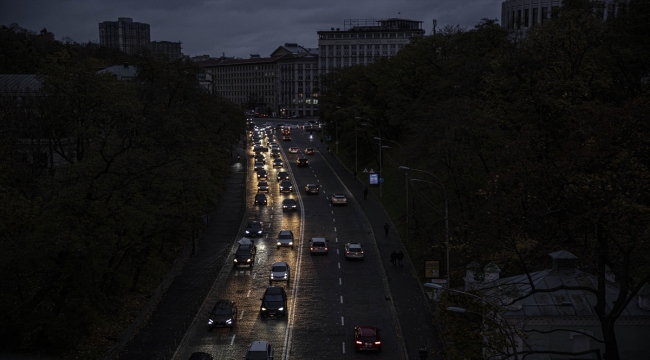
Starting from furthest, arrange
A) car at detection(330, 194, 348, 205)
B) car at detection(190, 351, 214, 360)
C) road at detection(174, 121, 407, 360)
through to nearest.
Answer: car at detection(330, 194, 348, 205) < road at detection(174, 121, 407, 360) < car at detection(190, 351, 214, 360)

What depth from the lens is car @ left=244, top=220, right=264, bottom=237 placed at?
2132 inches

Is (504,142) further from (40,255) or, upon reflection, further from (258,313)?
(40,255)

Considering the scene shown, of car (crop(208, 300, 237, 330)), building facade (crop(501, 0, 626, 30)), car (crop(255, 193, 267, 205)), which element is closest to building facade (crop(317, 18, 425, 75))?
building facade (crop(501, 0, 626, 30))

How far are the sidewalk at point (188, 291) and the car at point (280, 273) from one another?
3.75 meters

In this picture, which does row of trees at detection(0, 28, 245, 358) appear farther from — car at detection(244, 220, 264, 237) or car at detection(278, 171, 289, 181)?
car at detection(278, 171, 289, 181)

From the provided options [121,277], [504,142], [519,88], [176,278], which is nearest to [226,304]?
[121,277]

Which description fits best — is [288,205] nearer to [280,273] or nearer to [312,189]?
[312,189]

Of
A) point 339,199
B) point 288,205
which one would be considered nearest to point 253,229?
point 288,205

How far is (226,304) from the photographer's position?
34.8 metres

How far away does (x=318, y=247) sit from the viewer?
4812 cm

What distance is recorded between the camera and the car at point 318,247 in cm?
4800

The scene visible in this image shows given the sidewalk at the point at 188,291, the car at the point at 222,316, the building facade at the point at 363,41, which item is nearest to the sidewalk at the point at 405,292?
the car at the point at 222,316

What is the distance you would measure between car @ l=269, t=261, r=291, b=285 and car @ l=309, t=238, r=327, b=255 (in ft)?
18.1

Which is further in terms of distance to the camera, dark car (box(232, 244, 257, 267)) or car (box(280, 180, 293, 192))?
car (box(280, 180, 293, 192))
